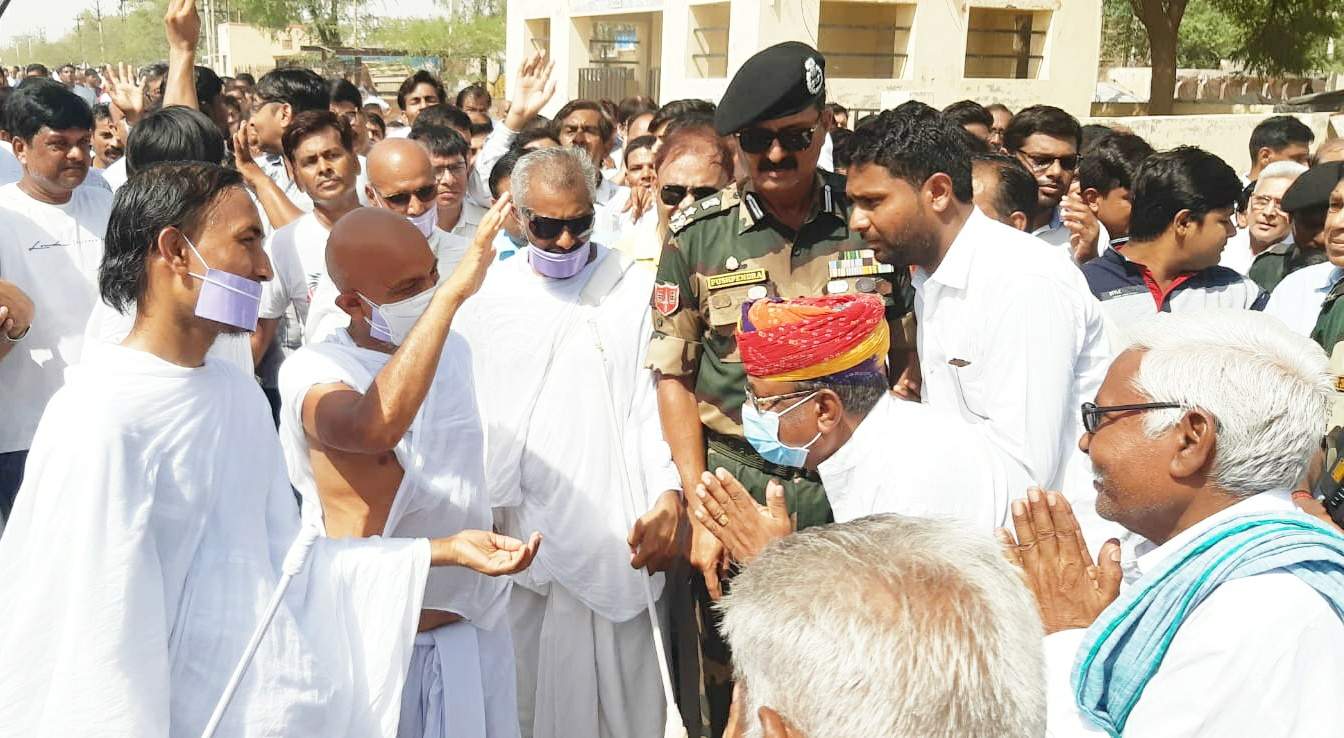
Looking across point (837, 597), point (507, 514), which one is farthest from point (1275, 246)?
point (837, 597)

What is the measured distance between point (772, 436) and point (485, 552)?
74 centimetres

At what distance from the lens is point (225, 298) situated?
8.02 ft

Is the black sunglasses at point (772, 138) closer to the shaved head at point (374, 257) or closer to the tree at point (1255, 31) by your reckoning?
the shaved head at point (374, 257)

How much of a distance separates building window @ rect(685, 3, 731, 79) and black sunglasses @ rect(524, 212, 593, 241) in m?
18.6

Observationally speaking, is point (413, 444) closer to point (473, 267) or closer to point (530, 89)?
point (473, 267)

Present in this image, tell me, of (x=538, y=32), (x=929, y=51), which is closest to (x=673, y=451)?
(x=929, y=51)

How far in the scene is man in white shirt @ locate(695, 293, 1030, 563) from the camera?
96.2 inches

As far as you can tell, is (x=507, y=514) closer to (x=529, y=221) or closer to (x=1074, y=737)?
(x=529, y=221)

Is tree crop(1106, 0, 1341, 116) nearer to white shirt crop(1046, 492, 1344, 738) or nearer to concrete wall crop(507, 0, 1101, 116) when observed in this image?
concrete wall crop(507, 0, 1101, 116)

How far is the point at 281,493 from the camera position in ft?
8.55

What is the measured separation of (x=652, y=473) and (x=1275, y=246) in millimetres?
4126

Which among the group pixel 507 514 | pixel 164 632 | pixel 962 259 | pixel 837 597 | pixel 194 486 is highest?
pixel 962 259

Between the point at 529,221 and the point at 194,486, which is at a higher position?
the point at 529,221

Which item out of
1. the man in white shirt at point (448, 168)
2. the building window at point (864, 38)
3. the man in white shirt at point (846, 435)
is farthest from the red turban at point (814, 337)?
the building window at point (864, 38)
